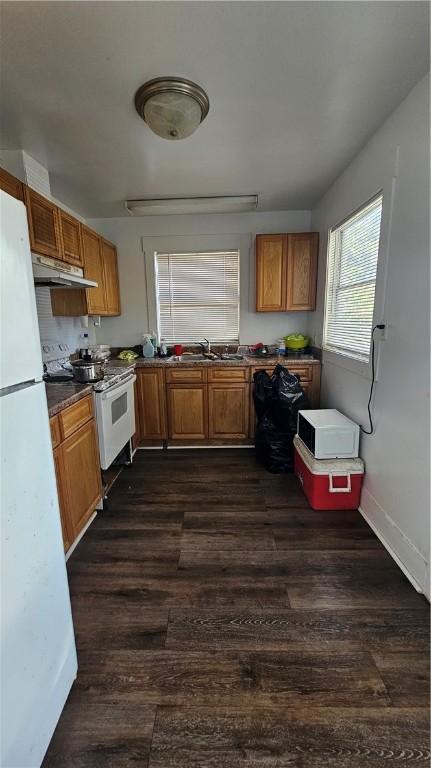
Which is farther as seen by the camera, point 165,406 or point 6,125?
point 165,406

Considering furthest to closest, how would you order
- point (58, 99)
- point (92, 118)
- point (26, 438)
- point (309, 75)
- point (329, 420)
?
point (329, 420)
point (92, 118)
point (58, 99)
point (309, 75)
point (26, 438)

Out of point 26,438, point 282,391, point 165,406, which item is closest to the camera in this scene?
point 26,438

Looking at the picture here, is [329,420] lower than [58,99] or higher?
lower

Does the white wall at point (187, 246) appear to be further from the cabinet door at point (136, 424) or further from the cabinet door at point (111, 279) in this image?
the cabinet door at point (136, 424)

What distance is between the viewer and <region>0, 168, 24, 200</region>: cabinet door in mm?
1705

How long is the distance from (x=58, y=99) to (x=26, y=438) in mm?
1860

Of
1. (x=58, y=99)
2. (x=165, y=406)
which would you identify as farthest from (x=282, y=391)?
(x=58, y=99)

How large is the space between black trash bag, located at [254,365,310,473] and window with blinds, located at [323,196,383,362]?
1.76 feet

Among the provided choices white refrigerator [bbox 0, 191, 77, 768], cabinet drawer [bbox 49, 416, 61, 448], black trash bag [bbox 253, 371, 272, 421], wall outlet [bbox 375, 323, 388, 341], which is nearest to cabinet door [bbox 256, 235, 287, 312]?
black trash bag [bbox 253, 371, 272, 421]

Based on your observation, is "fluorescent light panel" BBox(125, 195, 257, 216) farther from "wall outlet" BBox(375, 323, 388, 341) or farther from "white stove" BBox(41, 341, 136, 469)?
"wall outlet" BBox(375, 323, 388, 341)

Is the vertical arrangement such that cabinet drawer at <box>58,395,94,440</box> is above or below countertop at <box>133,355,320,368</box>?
below

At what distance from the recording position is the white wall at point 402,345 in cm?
149

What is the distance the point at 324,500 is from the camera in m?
2.15

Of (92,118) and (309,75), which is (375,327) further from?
(92,118)
